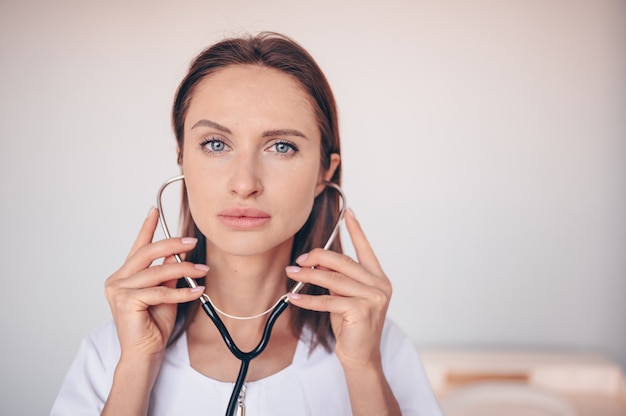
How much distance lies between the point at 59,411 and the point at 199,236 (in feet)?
1.48

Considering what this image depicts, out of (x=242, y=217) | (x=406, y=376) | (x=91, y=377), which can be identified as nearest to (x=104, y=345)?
(x=91, y=377)

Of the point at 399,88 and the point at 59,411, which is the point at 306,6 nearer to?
the point at 399,88

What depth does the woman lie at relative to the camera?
1.06m

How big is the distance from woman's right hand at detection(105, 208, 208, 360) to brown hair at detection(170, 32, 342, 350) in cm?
15

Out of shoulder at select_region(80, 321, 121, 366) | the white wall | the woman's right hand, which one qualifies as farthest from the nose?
the white wall

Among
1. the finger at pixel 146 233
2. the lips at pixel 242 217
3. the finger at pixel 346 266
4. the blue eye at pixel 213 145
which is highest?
the blue eye at pixel 213 145

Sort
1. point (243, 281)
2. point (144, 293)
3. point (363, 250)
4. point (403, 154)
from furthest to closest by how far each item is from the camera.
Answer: point (403, 154) → point (243, 281) → point (363, 250) → point (144, 293)

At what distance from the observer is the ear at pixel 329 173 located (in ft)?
4.19

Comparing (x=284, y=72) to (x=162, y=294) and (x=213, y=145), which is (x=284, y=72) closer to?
(x=213, y=145)

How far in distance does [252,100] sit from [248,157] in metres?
0.11

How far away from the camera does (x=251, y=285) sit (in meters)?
1.26

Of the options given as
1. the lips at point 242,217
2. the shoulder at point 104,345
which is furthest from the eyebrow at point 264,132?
the shoulder at point 104,345

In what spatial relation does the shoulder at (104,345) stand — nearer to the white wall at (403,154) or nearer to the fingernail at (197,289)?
the fingernail at (197,289)

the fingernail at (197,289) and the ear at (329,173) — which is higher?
the ear at (329,173)
